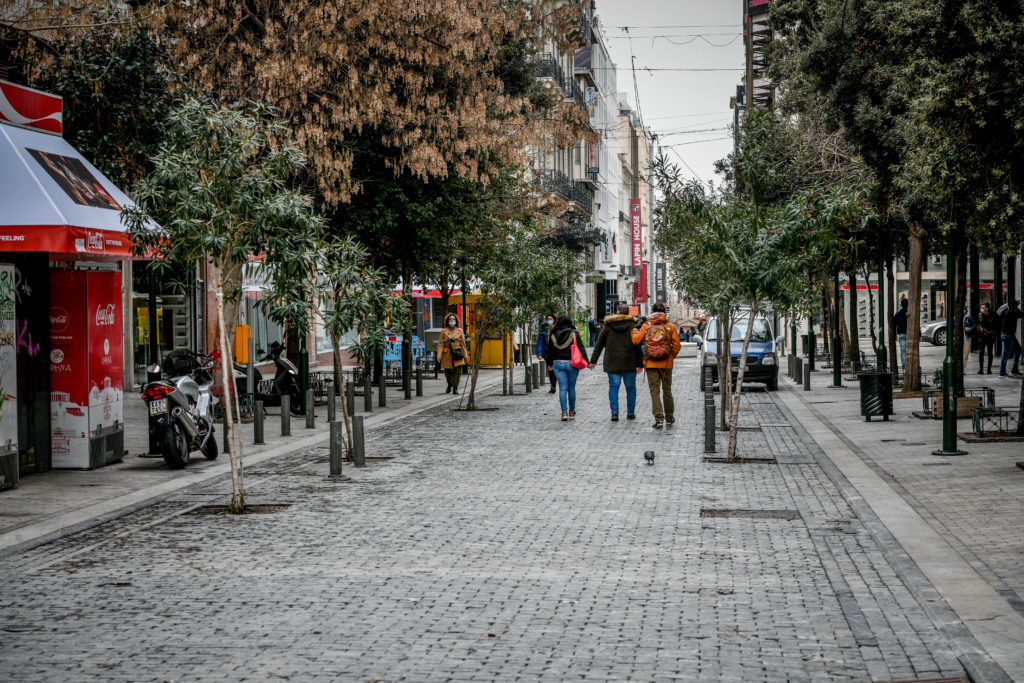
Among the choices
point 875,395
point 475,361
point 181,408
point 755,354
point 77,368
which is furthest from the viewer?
point 755,354

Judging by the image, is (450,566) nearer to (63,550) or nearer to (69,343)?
(63,550)

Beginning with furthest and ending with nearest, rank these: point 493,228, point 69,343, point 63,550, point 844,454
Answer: point 493,228, point 844,454, point 69,343, point 63,550

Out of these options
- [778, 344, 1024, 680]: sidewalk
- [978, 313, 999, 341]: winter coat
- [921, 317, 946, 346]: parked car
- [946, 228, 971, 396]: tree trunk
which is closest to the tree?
[778, 344, 1024, 680]: sidewalk

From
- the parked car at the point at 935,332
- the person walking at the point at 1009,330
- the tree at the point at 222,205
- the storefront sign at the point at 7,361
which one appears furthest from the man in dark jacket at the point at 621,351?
the parked car at the point at 935,332

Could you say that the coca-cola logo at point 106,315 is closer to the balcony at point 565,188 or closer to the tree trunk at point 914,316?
the tree trunk at point 914,316

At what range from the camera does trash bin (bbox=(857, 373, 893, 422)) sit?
18984 millimetres

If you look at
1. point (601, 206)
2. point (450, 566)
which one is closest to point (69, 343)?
point (450, 566)

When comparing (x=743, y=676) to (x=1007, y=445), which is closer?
(x=743, y=676)

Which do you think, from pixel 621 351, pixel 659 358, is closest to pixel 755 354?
pixel 621 351

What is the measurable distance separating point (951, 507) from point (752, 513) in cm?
169

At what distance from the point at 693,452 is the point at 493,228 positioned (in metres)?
12.7

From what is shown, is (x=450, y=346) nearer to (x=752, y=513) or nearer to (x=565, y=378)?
(x=565, y=378)

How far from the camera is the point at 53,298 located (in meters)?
13.6

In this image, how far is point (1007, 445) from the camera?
49.3 feet
